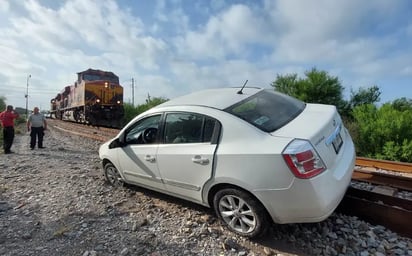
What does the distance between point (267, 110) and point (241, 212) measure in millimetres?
1258

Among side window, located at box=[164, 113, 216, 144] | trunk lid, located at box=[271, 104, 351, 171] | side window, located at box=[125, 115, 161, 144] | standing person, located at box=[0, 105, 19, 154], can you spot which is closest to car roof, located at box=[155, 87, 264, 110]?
side window, located at box=[164, 113, 216, 144]

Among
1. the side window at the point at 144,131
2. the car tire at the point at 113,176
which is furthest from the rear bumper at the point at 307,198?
the car tire at the point at 113,176

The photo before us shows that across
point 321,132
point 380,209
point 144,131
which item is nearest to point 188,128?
point 144,131

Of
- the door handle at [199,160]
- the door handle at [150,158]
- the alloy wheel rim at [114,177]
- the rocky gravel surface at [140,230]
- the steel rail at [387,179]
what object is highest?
the door handle at [199,160]

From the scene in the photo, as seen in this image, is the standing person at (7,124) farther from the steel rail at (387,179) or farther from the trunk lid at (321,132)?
the steel rail at (387,179)

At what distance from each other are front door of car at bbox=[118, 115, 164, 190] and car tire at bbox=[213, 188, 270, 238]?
109cm

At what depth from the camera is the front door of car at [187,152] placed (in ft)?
11.0

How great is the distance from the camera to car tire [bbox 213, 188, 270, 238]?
306 cm

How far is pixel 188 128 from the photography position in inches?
144

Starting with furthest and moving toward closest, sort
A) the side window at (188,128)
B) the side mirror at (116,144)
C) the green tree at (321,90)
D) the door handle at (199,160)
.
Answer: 1. the green tree at (321,90)
2. the side mirror at (116,144)
3. the side window at (188,128)
4. the door handle at (199,160)

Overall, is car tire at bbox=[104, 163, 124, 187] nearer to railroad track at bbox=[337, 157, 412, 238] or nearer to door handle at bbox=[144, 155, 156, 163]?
door handle at bbox=[144, 155, 156, 163]

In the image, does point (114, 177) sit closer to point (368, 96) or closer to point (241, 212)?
point (241, 212)

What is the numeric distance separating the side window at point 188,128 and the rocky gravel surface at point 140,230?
1.12 m

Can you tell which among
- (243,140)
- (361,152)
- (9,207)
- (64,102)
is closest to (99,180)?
(9,207)
